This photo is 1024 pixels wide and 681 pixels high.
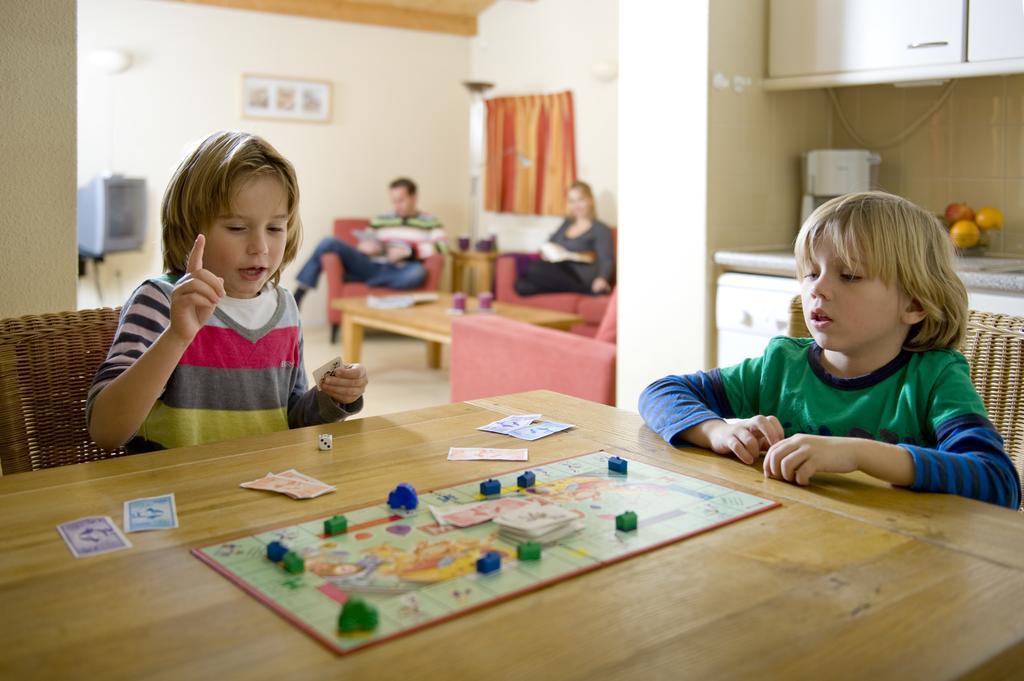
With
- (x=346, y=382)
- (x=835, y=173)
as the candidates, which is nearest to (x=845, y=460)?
(x=346, y=382)

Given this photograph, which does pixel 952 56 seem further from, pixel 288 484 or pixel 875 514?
pixel 288 484

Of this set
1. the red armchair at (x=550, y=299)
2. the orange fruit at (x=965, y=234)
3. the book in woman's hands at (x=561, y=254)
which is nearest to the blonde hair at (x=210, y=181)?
the orange fruit at (x=965, y=234)

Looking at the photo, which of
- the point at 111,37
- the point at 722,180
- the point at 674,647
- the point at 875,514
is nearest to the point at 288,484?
Result: the point at 674,647

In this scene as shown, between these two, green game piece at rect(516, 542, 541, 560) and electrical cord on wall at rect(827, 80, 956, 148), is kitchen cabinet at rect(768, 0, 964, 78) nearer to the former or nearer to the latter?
electrical cord on wall at rect(827, 80, 956, 148)

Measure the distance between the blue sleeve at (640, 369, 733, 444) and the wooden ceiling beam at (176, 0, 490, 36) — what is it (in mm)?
6993

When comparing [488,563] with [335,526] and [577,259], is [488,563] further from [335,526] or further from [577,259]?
[577,259]

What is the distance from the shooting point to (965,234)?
3.25m

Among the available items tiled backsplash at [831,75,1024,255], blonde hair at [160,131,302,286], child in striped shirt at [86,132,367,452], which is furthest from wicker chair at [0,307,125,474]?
tiled backsplash at [831,75,1024,255]

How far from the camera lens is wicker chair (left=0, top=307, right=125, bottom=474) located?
5.19ft

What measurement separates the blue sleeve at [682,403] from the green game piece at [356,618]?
2.31 ft

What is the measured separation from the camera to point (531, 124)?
8102 millimetres

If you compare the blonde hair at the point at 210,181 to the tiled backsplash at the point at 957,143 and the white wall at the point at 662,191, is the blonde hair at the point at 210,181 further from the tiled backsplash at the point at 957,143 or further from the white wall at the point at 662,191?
the tiled backsplash at the point at 957,143

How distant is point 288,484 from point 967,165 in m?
2.93

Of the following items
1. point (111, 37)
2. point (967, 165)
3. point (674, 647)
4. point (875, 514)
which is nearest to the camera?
point (674, 647)
